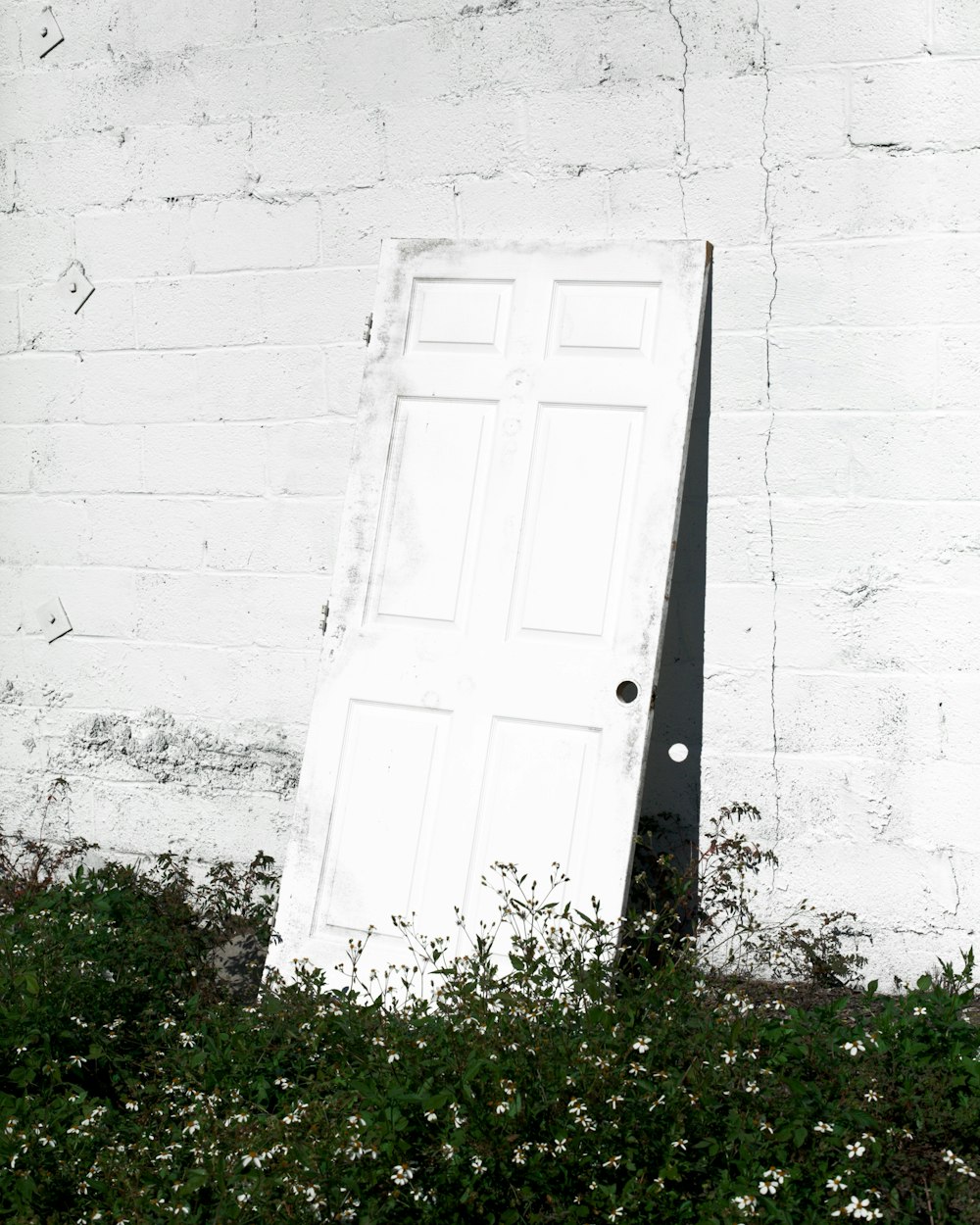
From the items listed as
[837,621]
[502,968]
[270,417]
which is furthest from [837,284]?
[502,968]

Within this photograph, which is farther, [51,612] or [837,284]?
[51,612]

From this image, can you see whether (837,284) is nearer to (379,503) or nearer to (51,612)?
(379,503)

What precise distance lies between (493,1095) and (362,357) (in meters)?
2.68

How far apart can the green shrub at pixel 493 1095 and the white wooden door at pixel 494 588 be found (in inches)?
9.3

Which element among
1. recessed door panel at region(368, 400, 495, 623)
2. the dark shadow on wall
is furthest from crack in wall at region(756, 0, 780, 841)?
recessed door panel at region(368, 400, 495, 623)

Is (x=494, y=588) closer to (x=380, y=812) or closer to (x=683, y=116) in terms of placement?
(x=380, y=812)

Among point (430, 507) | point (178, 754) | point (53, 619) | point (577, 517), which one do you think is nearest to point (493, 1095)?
point (577, 517)

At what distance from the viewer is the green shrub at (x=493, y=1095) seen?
8.44ft

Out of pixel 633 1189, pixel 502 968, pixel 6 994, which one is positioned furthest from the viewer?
pixel 502 968

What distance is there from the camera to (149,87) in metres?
4.87

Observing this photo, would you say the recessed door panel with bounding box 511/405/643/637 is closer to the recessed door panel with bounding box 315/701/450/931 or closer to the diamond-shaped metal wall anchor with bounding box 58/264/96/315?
the recessed door panel with bounding box 315/701/450/931

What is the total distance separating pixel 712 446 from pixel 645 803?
1182 millimetres

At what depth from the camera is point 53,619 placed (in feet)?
16.5

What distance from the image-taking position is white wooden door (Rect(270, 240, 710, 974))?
3867 mm
